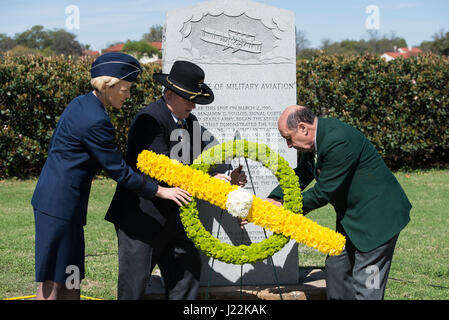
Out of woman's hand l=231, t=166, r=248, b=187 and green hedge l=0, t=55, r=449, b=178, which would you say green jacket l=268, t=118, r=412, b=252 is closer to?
woman's hand l=231, t=166, r=248, b=187

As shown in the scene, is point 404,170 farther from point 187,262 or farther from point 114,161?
point 114,161

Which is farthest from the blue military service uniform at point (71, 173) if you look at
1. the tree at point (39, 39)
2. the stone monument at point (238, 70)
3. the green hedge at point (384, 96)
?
the tree at point (39, 39)

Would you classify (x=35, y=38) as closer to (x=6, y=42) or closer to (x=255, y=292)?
(x=6, y=42)

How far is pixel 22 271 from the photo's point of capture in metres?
5.89

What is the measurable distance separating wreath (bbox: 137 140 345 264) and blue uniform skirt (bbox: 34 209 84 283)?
2.50 ft

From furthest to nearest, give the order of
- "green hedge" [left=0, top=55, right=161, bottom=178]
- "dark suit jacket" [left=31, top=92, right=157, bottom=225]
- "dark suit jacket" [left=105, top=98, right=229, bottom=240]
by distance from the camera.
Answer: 1. "green hedge" [left=0, top=55, right=161, bottom=178]
2. "dark suit jacket" [left=105, top=98, right=229, bottom=240]
3. "dark suit jacket" [left=31, top=92, right=157, bottom=225]

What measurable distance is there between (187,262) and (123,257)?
57 cm

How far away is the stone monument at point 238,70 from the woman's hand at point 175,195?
48.2 inches

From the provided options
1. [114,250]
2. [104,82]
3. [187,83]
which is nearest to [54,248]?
[104,82]

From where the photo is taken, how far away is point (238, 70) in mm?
5289

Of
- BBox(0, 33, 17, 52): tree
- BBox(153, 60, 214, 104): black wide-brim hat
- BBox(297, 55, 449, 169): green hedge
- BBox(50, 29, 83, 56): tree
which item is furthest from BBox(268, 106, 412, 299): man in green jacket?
BBox(0, 33, 17, 52): tree

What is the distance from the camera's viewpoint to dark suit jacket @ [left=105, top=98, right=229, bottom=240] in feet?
13.4

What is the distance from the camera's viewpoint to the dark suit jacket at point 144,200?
4.09m

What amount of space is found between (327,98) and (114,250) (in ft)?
23.1
